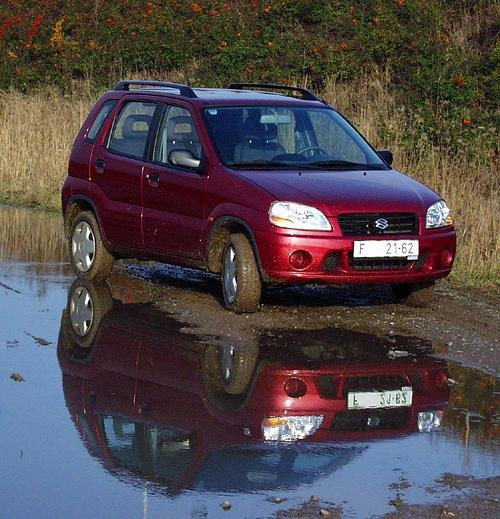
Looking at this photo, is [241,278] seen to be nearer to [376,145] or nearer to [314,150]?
[314,150]

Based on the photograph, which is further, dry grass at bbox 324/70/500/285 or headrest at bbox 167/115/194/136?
dry grass at bbox 324/70/500/285

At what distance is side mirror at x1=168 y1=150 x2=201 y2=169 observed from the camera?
40.0 feet

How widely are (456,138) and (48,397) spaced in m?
11.2

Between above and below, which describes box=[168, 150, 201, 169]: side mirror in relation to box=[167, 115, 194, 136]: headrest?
below

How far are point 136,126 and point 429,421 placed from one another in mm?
5712

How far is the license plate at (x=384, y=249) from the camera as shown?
37.0ft

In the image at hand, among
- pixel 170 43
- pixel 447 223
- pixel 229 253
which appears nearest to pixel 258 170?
pixel 229 253

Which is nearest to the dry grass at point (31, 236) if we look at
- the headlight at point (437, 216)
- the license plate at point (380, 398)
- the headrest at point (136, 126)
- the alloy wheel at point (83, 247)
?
the alloy wheel at point (83, 247)

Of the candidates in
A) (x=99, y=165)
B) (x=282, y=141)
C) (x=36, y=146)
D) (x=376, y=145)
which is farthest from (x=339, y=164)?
(x=36, y=146)

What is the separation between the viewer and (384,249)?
37.2ft

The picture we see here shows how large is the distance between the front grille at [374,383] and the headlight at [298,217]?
219 cm

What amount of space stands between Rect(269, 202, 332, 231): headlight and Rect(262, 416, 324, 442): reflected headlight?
3.31m

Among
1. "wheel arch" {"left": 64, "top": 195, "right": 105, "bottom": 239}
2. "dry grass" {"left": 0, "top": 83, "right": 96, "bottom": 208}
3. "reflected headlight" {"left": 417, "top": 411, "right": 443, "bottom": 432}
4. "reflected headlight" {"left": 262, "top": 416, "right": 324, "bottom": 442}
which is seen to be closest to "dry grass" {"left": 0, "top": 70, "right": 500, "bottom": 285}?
"dry grass" {"left": 0, "top": 83, "right": 96, "bottom": 208}

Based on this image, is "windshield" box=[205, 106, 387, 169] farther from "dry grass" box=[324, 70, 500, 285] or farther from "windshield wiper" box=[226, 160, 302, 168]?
"dry grass" box=[324, 70, 500, 285]
